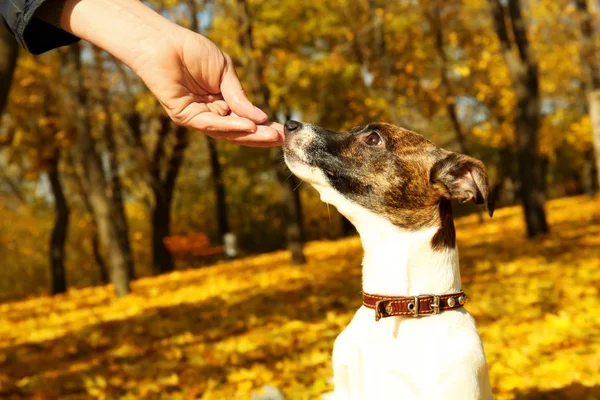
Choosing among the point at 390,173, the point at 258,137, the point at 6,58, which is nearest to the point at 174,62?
the point at 258,137

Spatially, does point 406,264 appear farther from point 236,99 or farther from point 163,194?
point 163,194

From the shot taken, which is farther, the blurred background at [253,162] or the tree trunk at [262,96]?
the tree trunk at [262,96]

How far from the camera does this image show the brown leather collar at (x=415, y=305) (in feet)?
8.81

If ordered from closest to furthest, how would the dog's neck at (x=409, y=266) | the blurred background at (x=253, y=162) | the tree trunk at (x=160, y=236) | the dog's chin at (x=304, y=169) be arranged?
1. the dog's neck at (x=409, y=266)
2. the dog's chin at (x=304, y=169)
3. the blurred background at (x=253, y=162)
4. the tree trunk at (x=160, y=236)

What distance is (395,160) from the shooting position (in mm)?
3107

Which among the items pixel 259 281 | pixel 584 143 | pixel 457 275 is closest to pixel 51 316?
pixel 259 281

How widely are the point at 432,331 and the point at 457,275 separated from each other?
335mm

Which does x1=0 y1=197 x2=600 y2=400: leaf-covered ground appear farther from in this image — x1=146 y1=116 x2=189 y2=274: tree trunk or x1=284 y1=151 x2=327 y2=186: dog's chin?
x1=146 y1=116 x2=189 y2=274: tree trunk

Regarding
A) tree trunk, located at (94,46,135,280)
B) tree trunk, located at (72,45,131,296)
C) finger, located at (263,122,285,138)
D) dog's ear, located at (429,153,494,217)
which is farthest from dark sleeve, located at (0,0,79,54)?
tree trunk, located at (94,46,135,280)

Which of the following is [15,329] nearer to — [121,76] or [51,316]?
[51,316]

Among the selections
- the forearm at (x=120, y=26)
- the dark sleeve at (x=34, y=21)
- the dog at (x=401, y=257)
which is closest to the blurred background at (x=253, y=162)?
the dog at (x=401, y=257)

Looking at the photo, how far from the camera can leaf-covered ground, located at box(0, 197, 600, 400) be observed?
5352mm

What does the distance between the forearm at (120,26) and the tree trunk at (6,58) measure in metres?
1.91

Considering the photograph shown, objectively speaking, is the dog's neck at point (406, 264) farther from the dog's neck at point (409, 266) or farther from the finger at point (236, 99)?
the finger at point (236, 99)
